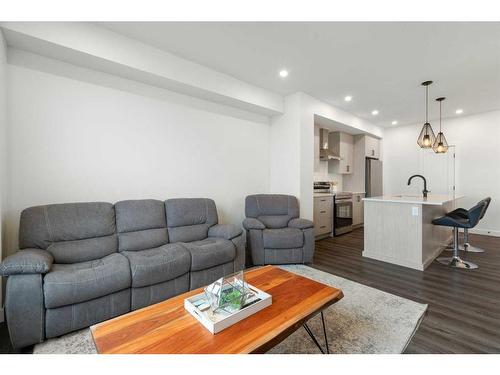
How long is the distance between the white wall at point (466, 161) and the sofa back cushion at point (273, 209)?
4177 mm

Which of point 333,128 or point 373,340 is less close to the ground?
point 333,128

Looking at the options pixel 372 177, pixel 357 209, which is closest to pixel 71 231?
pixel 357 209

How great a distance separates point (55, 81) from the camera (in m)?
2.44

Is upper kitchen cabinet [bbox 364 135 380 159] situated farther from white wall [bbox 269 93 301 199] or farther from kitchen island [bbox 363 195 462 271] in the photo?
white wall [bbox 269 93 301 199]

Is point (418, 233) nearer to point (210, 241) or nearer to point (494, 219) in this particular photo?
point (210, 241)

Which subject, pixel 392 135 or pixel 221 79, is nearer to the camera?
pixel 221 79

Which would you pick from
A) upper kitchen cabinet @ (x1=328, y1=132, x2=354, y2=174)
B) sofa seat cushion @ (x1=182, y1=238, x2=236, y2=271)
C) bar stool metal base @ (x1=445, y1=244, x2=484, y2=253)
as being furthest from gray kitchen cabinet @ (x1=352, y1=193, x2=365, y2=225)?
sofa seat cushion @ (x1=182, y1=238, x2=236, y2=271)

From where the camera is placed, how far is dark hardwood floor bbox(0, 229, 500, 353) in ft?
5.64

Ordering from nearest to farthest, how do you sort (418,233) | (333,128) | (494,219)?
(418,233) < (494,219) < (333,128)

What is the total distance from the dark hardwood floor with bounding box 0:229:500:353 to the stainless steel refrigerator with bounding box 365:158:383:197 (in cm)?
218

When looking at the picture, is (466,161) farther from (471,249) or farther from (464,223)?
→ (464,223)

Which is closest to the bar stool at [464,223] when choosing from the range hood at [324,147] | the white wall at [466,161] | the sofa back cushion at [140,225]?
the range hood at [324,147]

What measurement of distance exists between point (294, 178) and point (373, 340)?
271cm
